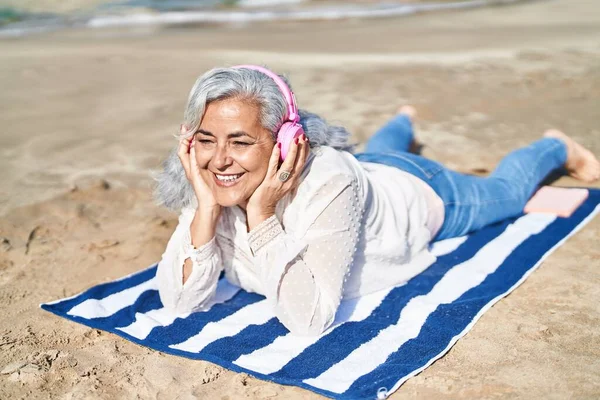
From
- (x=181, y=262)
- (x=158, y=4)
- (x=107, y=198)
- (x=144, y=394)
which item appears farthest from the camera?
(x=158, y=4)

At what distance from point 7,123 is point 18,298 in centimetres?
381

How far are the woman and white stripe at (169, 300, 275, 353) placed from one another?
11 cm

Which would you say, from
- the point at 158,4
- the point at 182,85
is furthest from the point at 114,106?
the point at 158,4

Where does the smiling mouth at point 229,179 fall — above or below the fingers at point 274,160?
below

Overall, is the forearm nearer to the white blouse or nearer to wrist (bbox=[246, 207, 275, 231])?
the white blouse

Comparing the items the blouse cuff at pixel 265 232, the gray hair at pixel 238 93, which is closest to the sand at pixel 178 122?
the blouse cuff at pixel 265 232

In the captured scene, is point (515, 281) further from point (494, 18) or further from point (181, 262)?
point (494, 18)

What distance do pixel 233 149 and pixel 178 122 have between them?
4323mm

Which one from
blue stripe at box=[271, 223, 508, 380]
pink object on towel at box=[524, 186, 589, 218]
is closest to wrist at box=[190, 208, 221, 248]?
blue stripe at box=[271, 223, 508, 380]

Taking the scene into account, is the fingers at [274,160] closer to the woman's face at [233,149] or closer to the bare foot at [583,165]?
the woman's face at [233,149]

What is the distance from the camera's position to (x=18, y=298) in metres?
4.15

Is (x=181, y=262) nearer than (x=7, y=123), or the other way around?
(x=181, y=262)

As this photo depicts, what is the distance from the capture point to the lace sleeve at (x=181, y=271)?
3615mm

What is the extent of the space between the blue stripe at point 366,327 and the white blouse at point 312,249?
101 mm
